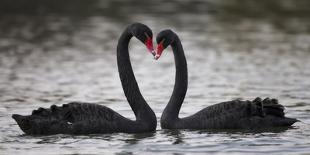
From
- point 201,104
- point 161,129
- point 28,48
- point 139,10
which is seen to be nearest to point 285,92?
point 201,104

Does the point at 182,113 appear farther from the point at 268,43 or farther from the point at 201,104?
the point at 268,43

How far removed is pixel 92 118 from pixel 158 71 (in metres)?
6.54

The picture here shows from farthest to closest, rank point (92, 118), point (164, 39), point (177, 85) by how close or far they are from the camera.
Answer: point (177, 85) < point (164, 39) < point (92, 118)

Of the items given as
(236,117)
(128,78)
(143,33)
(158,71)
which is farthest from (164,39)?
(158,71)

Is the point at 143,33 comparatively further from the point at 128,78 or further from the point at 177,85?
the point at 177,85

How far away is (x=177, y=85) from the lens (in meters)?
11.2

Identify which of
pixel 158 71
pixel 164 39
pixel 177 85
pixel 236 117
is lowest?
pixel 236 117

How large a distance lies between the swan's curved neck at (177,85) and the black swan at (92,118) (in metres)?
0.28

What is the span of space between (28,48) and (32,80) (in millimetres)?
4631

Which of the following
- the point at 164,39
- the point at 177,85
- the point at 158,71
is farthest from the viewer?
the point at 158,71

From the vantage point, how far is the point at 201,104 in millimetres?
13086

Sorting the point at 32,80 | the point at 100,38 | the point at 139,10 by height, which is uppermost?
the point at 139,10

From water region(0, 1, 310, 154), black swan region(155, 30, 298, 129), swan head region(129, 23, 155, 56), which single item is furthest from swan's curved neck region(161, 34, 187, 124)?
swan head region(129, 23, 155, 56)

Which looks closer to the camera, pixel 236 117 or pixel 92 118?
pixel 92 118
